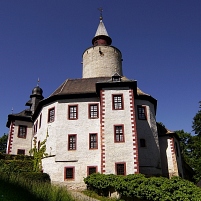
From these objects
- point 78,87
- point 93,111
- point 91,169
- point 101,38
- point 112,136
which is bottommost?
point 91,169

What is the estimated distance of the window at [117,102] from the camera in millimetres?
25906

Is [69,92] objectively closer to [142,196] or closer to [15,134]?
[15,134]

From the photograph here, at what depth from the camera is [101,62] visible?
126ft

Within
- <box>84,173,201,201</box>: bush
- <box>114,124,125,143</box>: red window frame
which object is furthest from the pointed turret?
<box>84,173,201,201</box>: bush

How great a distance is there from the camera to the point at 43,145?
27.7m

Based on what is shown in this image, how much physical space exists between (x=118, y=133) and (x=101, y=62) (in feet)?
53.0

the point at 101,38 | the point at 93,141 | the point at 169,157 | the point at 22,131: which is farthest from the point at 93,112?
the point at 101,38

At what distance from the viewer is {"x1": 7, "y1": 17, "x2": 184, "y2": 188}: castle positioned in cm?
2405

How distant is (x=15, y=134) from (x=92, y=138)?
40.9 feet

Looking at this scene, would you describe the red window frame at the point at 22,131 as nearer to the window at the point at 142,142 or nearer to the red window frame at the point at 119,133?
the red window frame at the point at 119,133

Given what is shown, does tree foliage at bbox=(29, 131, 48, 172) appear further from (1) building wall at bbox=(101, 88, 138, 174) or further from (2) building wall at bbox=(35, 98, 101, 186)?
(1) building wall at bbox=(101, 88, 138, 174)

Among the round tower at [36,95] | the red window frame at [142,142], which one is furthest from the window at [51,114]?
the round tower at [36,95]

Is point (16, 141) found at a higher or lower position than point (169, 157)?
higher

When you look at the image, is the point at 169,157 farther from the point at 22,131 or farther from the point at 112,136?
the point at 22,131
